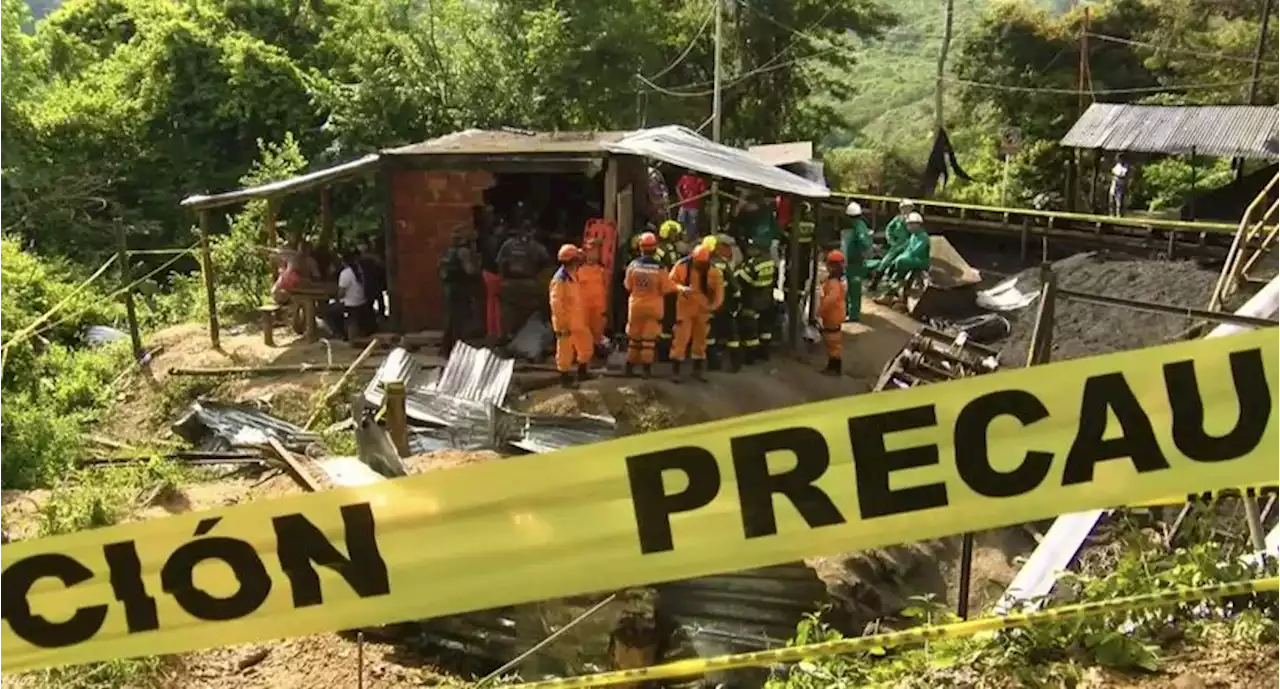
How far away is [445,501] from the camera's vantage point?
3721 millimetres

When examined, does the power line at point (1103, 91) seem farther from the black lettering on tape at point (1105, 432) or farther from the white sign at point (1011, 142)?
the black lettering on tape at point (1105, 432)

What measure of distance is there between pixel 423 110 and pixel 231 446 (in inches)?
531

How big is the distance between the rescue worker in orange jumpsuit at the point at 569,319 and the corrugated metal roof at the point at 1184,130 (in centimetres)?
1410

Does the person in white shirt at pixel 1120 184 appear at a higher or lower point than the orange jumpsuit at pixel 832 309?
higher

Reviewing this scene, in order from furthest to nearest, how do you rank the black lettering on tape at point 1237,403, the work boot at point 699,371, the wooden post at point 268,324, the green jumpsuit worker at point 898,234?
the green jumpsuit worker at point 898,234 → the wooden post at point 268,324 → the work boot at point 699,371 → the black lettering on tape at point 1237,403

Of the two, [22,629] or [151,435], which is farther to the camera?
[151,435]

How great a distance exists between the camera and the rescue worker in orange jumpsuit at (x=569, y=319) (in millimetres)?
10984

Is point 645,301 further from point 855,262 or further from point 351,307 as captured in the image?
point 855,262

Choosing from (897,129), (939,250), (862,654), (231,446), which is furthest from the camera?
(897,129)

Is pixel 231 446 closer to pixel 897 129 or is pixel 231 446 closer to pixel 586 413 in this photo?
pixel 586 413

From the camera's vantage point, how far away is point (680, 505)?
3.71m

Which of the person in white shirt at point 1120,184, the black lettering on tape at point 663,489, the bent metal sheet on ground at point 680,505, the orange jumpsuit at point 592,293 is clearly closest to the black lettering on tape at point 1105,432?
the bent metal sheet on ground at point 680,505

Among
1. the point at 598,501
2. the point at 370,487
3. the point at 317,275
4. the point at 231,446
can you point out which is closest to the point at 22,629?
the point at 370,487

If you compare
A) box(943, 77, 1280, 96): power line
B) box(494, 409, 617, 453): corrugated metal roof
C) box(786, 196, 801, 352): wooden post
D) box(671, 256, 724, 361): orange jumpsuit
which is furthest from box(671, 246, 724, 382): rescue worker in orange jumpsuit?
box(943, 77, 1280, 96): power line
